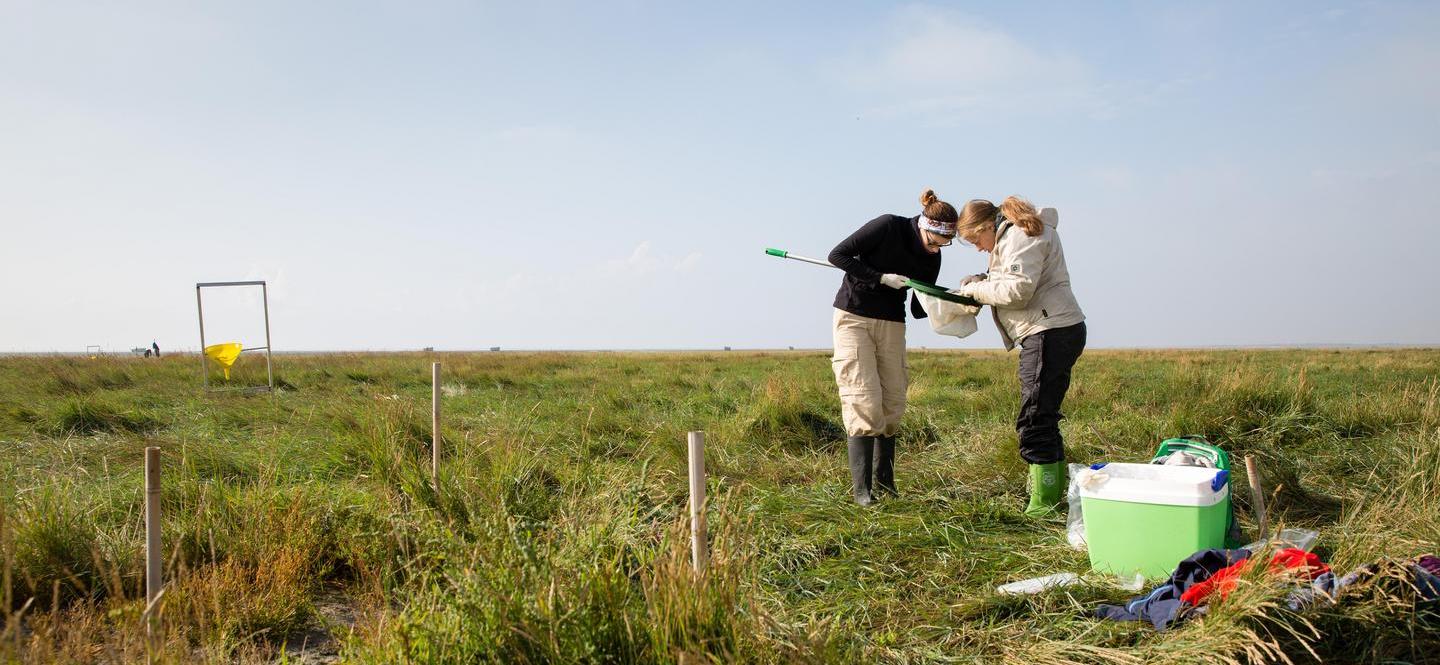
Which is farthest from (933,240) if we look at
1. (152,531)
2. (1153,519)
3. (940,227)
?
(152,531)

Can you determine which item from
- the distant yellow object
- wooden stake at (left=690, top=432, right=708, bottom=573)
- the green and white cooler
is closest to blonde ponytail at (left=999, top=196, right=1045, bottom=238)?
the green and white cooler

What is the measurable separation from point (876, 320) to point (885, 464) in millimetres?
794

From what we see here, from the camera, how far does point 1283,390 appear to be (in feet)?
21.6

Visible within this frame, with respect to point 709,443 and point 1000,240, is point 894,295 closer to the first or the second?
point 1000,240

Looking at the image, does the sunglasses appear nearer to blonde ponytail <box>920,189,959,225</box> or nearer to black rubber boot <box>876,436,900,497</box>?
blonde ponytail <box>920,189,959,225</box>

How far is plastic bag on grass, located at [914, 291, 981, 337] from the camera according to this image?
4.33m

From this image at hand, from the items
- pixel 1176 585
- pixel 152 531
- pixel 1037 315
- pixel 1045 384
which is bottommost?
pixel 1176 585

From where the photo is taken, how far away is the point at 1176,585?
2.54m

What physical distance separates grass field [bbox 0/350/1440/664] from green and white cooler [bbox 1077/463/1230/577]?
231 millimetres

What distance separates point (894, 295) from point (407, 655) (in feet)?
10.5

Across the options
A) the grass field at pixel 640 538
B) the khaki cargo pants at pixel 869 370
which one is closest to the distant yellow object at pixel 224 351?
the grass field at pixel 640 538

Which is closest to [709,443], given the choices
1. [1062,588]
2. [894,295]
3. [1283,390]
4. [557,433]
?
[557,433]

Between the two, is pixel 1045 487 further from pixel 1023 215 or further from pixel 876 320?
pixel 1023 215

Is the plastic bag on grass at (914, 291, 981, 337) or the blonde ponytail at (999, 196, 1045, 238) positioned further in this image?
the plastic bag on grass at (914, 291, 981, 337)
